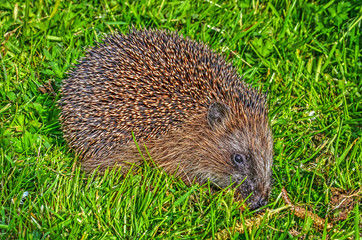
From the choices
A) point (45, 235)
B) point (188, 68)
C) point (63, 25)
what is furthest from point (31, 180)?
point (63, 25)

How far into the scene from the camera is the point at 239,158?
17.4 ft

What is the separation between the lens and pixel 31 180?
16.5ft

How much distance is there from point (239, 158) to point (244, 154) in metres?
0.09

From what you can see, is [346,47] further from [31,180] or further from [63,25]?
[31,180]

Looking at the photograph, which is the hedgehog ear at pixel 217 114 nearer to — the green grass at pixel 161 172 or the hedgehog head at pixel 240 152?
the hedgehog head at pixel 240 152

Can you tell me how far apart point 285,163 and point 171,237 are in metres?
1.86

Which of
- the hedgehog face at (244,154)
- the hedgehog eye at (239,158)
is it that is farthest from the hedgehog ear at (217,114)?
the hedgehog eye at (239,158)

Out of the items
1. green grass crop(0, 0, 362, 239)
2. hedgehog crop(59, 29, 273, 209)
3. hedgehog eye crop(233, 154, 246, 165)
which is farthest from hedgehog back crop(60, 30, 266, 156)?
hedgehog eye crop(233, 154, 246, 165)

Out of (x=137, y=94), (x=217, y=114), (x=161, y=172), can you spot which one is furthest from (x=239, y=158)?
(x=137, y=94)

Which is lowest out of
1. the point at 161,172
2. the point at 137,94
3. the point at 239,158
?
the point at 161,172

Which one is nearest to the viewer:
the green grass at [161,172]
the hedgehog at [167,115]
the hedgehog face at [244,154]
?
the green grass at [161,172]

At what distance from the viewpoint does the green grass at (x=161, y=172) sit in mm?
4605

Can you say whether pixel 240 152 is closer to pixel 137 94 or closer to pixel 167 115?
pixel 167 115

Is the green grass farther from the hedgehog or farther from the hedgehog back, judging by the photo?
the hedgehog back
